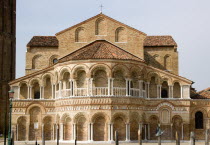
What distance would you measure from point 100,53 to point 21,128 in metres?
11.1

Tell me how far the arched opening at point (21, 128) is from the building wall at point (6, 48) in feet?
60.9

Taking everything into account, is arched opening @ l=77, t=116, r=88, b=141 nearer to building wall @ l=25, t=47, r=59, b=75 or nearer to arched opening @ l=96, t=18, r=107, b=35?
arched opening @ l=96, t=18, r=107, b=35

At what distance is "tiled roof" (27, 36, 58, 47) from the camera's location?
4862cm

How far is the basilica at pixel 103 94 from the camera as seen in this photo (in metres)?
38.8

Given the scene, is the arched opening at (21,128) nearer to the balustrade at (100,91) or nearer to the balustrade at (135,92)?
the balustrade at (100,91)

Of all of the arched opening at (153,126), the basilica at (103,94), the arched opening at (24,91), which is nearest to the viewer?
the basilica at (103,94)

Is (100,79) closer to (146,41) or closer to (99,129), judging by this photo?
(99,129)

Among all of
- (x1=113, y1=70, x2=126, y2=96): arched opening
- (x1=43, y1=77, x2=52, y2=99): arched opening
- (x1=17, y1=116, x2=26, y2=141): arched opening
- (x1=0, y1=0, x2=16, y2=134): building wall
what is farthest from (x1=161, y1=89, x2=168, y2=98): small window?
(x1=0, y1=0, x2=16, y2=134): building wall


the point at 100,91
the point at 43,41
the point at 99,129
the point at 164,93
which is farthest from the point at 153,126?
the point at 43,41

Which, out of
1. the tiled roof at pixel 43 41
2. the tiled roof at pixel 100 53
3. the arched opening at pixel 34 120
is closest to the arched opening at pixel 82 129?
the tiled roof at pixel 100 53

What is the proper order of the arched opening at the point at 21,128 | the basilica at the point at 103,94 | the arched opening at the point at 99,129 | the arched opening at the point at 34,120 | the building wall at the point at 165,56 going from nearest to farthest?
the arched opening at the point at 99,129, the basilica at the point at 103,94, the arched opening at the point at 21,128, the arched opening at the point at 34,120, the building wall at the point at 165,56

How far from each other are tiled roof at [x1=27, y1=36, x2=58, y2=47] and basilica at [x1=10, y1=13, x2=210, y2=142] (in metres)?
3.41

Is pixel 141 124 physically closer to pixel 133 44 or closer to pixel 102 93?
pixel 102 93

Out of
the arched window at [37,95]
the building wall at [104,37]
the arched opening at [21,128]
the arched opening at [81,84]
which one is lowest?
the arched opening at [21,128]
